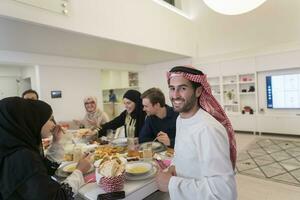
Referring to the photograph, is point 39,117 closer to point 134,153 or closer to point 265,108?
point 134,153

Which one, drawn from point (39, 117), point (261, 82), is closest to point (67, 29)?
point (39, 117)

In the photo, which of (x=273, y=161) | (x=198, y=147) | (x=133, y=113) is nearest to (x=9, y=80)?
(x=133, y=113)

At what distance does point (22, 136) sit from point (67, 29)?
2431mm

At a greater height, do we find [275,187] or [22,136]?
[22,136]

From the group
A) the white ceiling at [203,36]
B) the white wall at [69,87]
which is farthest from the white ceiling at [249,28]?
the white wall at [69,87]

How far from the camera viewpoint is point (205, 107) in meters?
1.15

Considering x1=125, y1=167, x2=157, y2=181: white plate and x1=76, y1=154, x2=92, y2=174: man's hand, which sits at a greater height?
x1=76, y1=154, x2=92, y2=174: man's hand

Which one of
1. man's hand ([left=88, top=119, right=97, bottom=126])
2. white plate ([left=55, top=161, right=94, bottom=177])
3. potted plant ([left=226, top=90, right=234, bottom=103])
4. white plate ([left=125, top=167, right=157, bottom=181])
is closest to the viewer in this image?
white plate ([left=125, top=167, right=157, bottom=181])

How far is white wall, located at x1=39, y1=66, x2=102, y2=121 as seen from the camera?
5.09 meters

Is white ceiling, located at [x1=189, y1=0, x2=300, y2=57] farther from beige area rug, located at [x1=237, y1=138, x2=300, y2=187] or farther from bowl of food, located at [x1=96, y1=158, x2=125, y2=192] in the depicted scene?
bowl of food, located at [x1=96, y1=158, x2=125, y2=192]

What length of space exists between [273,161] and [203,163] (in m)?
3.30

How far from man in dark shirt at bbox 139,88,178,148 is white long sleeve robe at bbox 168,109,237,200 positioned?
41.7 inches

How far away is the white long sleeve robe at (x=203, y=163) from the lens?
91 centimetres

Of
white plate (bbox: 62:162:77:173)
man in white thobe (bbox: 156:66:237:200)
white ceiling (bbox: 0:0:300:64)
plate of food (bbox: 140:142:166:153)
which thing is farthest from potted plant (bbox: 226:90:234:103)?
white plate (bbox: 62:162:77:173)
